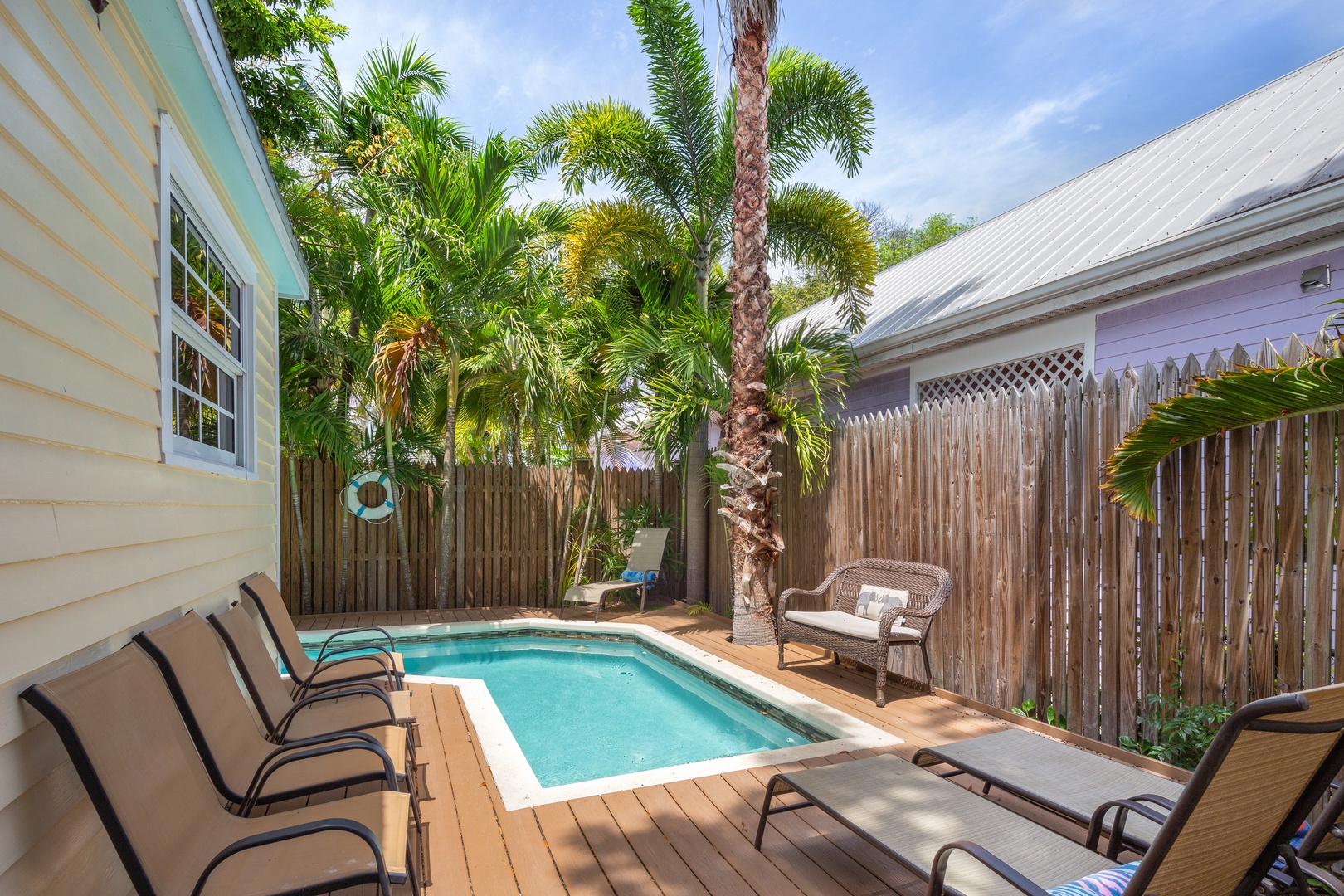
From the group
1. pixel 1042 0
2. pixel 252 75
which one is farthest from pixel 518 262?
pixel 1042 0

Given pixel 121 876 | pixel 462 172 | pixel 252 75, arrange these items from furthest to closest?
pixel 252 75
pixel 462 172
pixel 121 876

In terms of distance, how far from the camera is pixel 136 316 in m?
2.55

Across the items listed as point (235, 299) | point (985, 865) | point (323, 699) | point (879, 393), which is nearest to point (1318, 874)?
point (985, 865)

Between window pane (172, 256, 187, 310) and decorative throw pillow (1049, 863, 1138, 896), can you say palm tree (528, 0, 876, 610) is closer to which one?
window pane (172, 256, 187, 310)

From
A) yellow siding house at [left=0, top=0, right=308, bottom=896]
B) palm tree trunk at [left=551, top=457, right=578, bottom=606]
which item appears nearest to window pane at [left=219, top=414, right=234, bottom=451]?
yellow siding house at [left=0, top=0, right=308, bottom=896]

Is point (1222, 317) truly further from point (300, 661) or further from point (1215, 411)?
point (300, 661)

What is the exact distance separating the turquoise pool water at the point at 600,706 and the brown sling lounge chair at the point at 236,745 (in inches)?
68.3

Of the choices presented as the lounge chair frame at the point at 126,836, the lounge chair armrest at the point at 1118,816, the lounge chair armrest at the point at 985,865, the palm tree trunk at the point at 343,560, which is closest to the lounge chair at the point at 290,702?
the lounge chair frame at the point at 126,836

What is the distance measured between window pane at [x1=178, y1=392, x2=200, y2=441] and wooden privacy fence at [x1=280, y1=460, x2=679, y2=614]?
198 inches

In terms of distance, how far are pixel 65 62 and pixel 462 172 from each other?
20.4 feet

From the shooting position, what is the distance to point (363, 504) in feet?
26.9

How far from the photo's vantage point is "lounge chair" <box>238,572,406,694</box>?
383cm

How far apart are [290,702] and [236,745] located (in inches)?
39.6

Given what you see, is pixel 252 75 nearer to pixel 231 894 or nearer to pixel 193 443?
pixel 193 443
